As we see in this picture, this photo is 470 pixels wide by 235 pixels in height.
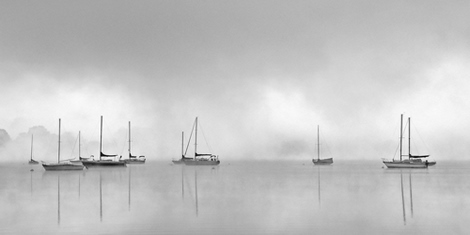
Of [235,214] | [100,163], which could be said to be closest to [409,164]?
[100,163]

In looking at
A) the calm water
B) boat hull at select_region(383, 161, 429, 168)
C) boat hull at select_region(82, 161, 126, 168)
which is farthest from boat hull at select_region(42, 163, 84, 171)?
boat hull at select_region(383, 161, 429, 168)

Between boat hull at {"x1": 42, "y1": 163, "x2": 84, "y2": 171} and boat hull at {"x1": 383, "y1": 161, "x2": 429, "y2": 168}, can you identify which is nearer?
boat hull at {"x1": 42, "y1": 163, "x2": 84, "y2": 171}

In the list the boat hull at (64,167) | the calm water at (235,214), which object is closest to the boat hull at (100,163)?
the boat hull at (64,167)

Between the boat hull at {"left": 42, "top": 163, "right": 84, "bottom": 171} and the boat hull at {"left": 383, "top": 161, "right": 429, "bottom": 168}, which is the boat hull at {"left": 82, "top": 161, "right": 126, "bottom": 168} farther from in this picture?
the boat hull at {"left": 383, "top": 161, "right": 429, "bottom": 168}

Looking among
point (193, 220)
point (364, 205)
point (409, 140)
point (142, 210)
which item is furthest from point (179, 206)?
point (409, 140)

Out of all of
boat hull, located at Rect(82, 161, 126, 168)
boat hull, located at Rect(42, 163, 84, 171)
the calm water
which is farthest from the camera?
boat hull, located at Rect(82, 161, 126, 168)

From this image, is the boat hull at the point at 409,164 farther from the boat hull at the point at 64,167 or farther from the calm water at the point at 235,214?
the boat hull at the point at 64,167

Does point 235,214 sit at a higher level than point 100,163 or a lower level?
lower

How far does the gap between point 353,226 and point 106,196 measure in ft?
76.8

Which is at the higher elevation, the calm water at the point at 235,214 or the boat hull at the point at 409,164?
the calm water at the point at 235,214

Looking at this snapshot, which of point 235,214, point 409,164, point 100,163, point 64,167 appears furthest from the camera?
point 100,163

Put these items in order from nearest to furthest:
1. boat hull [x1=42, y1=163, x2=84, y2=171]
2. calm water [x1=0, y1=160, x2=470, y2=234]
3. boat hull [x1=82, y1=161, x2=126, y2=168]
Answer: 1. calm water [x1=0, y1=160, x2=470, y2=234]
2. boat hull [x1=42, y1=163, x2=84, y2=171]
3. boat hull [x1=82, y1=161, x2=126, y2=168]

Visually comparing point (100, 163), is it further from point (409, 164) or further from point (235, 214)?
point (235, 214)

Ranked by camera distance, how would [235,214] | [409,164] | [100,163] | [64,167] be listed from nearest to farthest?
[235,214] < [64,167] < [409,164] < [100,163]
